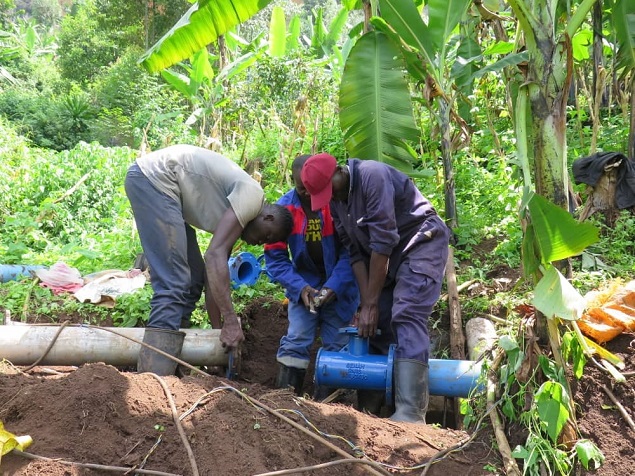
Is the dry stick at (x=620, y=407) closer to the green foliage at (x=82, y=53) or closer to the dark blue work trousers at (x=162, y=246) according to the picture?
the dark blue work trousers at (x=162, y=246)

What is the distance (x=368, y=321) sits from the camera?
3.93 m

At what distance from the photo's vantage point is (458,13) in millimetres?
5289

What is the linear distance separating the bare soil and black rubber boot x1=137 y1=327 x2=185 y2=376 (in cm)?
64

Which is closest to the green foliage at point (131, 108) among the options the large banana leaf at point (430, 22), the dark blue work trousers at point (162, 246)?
Result: the large banana leaf at point (430, 22)

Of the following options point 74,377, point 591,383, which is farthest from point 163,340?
point 591,383

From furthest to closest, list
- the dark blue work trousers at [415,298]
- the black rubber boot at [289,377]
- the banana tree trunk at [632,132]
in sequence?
the banana tree trunk at [632,132] → the black rubber boot at [289,377] → the dark blue work trousers at [415,298]

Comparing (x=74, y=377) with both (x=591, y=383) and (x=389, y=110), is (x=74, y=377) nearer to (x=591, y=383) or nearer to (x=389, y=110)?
(x=591, y=383)

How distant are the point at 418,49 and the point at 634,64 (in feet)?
5.87

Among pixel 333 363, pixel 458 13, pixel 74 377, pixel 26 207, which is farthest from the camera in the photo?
pixel 26 207

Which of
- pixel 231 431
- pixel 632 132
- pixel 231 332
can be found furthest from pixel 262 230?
pixel 632 132

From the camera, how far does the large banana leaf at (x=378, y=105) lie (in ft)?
18.7

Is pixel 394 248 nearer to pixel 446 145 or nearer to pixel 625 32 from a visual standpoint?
pixel 446 145

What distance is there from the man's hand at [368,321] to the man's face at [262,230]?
2.54 feet

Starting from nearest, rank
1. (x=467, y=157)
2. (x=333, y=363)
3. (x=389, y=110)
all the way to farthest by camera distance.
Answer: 1. (x=333, y=363)
2. (x=389, y=110)
3. (x=467, y=157)
